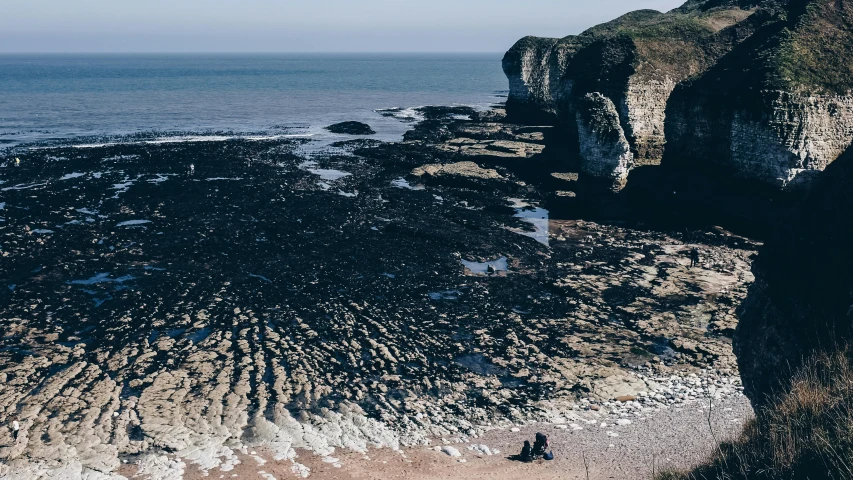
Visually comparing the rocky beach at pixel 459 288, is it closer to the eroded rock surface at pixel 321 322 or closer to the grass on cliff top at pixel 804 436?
the eroded rock surface at pixel 321 322

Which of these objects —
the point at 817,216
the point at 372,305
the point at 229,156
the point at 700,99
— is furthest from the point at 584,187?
the point at 229,156

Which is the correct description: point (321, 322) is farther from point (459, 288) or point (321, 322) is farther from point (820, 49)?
point (820, 49)

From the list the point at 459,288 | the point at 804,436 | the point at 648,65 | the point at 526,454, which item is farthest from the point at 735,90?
the point at 804,436

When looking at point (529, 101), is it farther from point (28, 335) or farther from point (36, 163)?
point (28, 335)

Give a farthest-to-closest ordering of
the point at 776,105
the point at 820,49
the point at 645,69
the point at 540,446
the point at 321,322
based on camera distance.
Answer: the point at 645,69
the point at 820,49
the point at 776,105
the point at 321,322
the point at 540,446

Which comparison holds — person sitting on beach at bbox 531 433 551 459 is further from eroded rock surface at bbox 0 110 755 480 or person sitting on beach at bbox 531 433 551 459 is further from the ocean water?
the ocean water
